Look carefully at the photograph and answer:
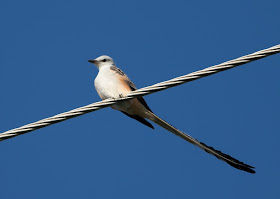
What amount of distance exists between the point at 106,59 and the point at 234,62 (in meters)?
3.03

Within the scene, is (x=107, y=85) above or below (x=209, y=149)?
above

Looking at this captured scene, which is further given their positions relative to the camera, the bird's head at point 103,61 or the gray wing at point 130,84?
the bird's head at point 103,61

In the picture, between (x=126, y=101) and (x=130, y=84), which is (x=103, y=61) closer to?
(x=130, y=84)

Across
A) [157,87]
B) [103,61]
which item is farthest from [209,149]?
[103,61]

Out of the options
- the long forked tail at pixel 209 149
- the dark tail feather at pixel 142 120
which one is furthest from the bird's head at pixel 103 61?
the long forked tail at pixel 209 149

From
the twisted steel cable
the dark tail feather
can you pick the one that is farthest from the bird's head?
the twisted steel cable

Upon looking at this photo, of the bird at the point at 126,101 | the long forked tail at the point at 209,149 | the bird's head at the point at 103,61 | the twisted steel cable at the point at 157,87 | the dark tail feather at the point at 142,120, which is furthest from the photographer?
the bird's head at the point at 103,61

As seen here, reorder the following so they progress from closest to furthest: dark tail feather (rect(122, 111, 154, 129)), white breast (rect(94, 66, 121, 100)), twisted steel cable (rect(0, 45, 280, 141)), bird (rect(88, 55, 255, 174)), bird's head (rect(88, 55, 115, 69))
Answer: twisted steel cable (rect(0, 45, 280, 141)) < bird (rect(88, 55, 255, 174)) < white breast (rect(94, 66, 121, 100)) < dark tail feather (rect(122, 111, 154, 129)) < bird's head (rect(88, 55, 115, 69))

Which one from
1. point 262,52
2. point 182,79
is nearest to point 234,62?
point 262,52

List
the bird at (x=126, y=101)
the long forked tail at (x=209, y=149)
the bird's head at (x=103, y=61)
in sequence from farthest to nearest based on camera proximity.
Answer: the bird's head at (x=103, y=61) → the bird at (x=126, y=101) → the long forked tail at (x=209, y=149)

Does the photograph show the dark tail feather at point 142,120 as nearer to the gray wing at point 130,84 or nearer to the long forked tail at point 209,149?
the gray wing at point 130,84

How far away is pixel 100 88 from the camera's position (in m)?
5.48

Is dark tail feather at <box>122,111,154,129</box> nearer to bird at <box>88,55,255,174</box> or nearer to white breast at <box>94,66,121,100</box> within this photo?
bird at <box>88,55,255,174</box>

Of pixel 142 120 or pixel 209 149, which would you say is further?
pixel 142 120
